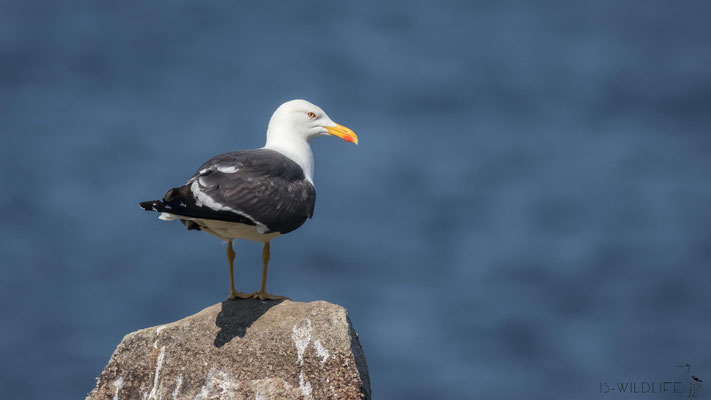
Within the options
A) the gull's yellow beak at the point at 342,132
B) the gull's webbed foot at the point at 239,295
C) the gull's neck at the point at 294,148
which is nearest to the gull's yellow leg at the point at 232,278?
the gull's webbed foot at the point at 239,295

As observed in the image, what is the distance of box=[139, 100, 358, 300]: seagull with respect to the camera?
9.85 metres

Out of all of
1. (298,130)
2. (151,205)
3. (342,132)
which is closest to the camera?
(151,205)

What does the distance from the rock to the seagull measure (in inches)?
20.6

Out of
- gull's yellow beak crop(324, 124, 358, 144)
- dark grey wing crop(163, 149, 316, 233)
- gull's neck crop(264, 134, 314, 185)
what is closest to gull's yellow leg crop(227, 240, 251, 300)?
dark grey wing crop(163, 149, 316, 233)

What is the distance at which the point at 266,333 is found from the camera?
10250 millimetres

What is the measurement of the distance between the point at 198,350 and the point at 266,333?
739 millimetres

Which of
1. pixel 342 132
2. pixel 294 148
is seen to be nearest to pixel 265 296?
pixel 294 148

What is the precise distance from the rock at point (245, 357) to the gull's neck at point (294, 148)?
81.6 inches

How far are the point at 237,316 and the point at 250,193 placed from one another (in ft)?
4.32

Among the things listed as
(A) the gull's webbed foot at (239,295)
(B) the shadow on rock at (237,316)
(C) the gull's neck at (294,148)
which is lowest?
(B) the shadow on rock at (237,316)

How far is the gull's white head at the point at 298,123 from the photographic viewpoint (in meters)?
12.3

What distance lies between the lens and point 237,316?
10523 mm

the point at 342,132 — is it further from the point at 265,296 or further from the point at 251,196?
Result: the point at 265,296

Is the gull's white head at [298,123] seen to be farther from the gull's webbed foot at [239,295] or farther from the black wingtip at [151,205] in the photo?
the black wingtip at [151,205]
